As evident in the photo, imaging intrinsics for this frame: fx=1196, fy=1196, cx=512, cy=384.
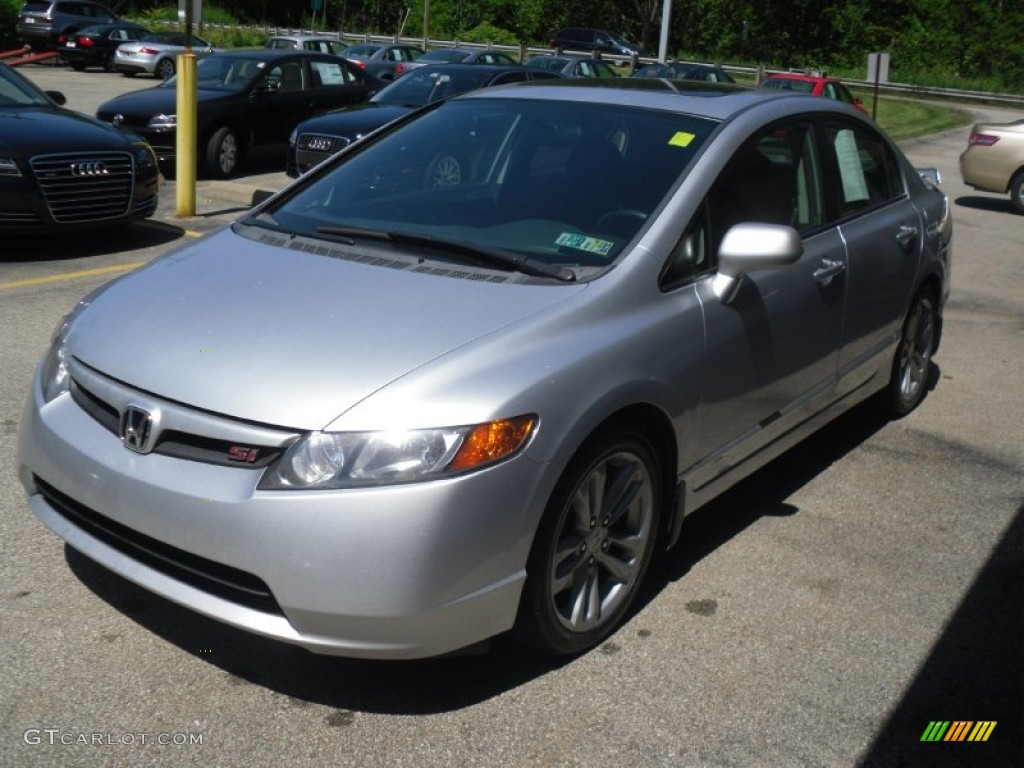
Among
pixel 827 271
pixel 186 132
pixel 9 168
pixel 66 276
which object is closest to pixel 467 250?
pixel 827 271

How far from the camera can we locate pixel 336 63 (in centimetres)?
1625

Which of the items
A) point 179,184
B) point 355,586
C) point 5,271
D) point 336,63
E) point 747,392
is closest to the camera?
point 355,586

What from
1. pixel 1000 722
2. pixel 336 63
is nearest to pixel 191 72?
pixel 336 63

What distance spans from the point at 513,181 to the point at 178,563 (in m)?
1.90

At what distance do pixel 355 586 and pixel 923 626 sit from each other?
2.02 m

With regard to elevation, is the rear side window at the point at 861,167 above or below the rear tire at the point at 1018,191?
above

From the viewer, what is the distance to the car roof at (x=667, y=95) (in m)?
4.42

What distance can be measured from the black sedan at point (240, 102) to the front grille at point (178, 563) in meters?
11.0

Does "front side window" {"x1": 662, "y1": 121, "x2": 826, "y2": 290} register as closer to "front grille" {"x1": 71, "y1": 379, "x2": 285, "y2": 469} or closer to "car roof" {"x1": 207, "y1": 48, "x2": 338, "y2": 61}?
"front grille" {"x1": 71, "y1": 379, "x2": 285, "y2": 469}

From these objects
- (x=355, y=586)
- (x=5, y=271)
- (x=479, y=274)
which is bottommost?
(x=5, y=271)

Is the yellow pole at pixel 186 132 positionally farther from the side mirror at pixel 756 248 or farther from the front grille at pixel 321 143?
the side mirror at pixel 756 248

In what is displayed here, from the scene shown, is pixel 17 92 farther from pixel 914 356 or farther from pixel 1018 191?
pixel 1018 191

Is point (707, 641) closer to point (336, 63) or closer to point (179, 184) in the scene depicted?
point (179, 184)

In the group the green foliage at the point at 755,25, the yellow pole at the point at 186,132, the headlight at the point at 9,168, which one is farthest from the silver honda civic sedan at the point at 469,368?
the green foliage at the point at 755,25
